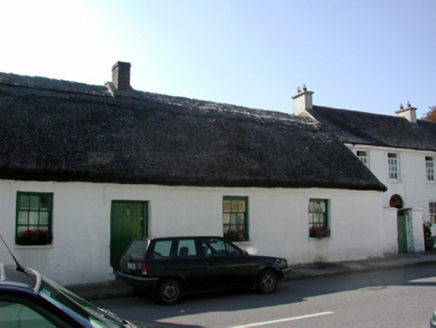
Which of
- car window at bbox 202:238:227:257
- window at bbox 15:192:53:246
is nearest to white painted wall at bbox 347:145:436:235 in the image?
car window at bbox 202:238:227:257

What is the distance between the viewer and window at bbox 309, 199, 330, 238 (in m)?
15.7

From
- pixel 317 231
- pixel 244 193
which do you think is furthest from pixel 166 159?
pixel 317 231

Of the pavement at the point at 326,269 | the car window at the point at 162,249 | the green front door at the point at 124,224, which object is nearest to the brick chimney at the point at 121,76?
the green front door at the point at 124,224

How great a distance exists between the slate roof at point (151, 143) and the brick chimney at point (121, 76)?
495mm

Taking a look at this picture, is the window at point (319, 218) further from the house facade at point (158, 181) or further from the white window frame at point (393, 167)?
the white window frame at point (393, 167)

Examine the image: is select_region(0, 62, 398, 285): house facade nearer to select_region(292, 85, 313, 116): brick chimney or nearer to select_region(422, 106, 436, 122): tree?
select_region(292, 85, 313, 116): brick chimney

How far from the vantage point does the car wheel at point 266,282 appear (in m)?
10.2

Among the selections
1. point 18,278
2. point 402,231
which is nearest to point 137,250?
point 18,278

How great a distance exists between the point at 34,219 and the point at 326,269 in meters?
9.12

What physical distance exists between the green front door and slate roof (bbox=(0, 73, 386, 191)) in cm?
92

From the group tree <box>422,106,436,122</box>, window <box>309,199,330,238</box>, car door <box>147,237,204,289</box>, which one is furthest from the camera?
tree <box>422,106,436,122</box>

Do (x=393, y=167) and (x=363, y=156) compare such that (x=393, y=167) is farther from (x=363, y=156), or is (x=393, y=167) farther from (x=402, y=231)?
(x=402, y=231)

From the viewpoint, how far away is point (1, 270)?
3.09 m

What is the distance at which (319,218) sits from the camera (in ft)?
53.1
